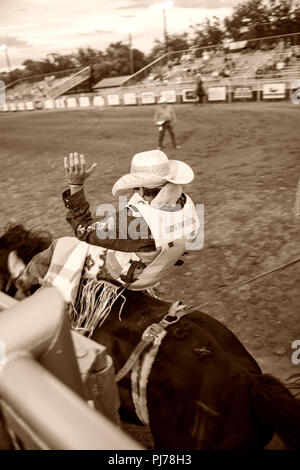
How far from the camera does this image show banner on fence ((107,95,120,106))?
29062mm

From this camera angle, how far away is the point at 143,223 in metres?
2.51

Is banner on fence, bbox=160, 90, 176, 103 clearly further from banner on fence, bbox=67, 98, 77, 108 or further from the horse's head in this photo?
the horse's head

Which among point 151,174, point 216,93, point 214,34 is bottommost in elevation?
point 216,93

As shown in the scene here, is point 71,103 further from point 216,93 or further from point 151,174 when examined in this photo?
point 151,174

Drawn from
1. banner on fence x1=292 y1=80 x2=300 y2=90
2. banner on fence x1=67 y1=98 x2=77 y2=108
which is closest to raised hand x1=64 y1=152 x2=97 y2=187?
banner on fence x1=292 y1=80 x2=300 y2=90

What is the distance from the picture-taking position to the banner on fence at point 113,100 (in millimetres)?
29062

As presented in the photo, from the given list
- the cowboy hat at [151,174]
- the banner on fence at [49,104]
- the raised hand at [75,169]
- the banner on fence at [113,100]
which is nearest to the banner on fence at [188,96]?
the banner on fence at [113,100]

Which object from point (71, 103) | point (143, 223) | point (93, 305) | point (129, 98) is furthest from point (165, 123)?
point (71, 103)

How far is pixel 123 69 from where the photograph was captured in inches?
2296

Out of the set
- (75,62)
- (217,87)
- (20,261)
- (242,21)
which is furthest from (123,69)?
(20,261)

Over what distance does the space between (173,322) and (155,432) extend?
57 cm

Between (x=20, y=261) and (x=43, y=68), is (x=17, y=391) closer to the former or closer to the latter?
(x=20, y=261)

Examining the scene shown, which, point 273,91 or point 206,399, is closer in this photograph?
point 206,399

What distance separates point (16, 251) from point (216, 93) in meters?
22.0
